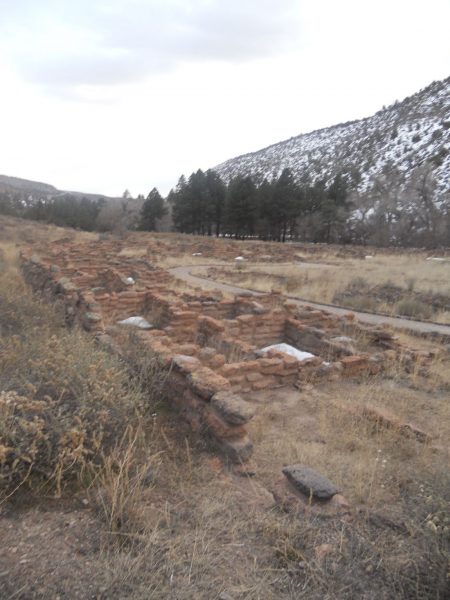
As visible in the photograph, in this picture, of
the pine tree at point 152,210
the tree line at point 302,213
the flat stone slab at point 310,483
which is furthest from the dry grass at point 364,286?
the pine tree at point 152,210

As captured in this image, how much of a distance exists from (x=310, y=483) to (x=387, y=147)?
84.2 meters

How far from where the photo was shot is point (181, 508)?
259 centimetres

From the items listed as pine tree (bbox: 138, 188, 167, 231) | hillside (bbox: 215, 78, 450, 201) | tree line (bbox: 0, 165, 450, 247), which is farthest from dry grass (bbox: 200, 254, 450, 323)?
pine tree (bbox: 138, 188, 167, 231)

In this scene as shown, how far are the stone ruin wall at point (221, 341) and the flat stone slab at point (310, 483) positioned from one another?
654 mm

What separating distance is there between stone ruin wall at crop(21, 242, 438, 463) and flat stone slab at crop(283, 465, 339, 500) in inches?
25.7

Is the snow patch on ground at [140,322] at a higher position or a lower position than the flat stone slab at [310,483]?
lower

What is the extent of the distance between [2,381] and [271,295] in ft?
28.3

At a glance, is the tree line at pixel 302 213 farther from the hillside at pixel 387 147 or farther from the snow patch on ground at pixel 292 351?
the snow patch on ground at pixel 292 351

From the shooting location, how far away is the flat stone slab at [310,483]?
2.67m

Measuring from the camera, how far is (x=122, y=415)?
10.6 feet

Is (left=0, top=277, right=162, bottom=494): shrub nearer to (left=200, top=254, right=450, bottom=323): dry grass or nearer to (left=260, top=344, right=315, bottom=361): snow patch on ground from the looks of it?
(left=260, top=344, right=315, bottom=361): snow patch on ground

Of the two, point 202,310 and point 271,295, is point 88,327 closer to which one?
point 202,310

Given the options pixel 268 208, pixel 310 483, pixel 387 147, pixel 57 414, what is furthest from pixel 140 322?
pixel 387 147

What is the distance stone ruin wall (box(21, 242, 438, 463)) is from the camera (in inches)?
151
